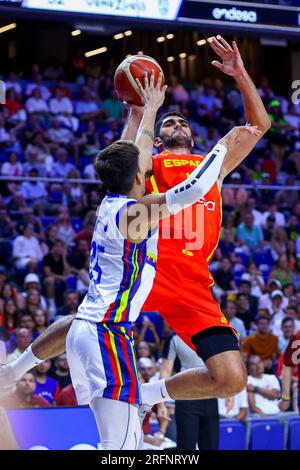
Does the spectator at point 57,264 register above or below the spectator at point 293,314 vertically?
above

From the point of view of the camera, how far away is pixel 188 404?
8273 mm

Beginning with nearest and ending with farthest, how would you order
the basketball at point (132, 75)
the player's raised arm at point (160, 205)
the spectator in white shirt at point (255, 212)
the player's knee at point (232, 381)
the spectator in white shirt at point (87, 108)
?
1. the player's raised arm at point (160, 205)
2. the player's knee at point (232, 381)
3. the basketball at point (132, 75)
4. the spectator in white shirt at point (255, 212)
5. the spectator in white shirt at point (87, 108)

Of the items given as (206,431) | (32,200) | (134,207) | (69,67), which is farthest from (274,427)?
(69,67)

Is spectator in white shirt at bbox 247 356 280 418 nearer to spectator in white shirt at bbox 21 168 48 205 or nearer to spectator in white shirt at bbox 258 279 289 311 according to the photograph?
spectator in white shirt at bbox 258 279 289 311

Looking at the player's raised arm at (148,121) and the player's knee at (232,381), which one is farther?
the player's knee at (232,381)

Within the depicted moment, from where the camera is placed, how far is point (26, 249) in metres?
11.9

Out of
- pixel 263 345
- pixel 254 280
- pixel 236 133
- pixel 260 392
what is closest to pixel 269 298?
pixel 254 280

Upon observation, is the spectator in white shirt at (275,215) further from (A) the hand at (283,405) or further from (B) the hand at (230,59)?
(B) the hand at (230,59)

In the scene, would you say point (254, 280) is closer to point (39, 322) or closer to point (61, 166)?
point (61, 166)

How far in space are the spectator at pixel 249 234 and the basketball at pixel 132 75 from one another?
26.7 ft

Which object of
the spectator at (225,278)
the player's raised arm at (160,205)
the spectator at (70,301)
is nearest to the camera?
the player's raised arm at (160,205)

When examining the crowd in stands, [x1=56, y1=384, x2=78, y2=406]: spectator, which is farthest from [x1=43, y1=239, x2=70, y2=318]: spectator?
[x1=56, y1=384, x2=78, y2=406]: spectator

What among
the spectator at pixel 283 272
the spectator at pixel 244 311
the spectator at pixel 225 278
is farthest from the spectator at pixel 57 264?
the spectator at pixel 283 272

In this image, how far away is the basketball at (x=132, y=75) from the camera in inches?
227
